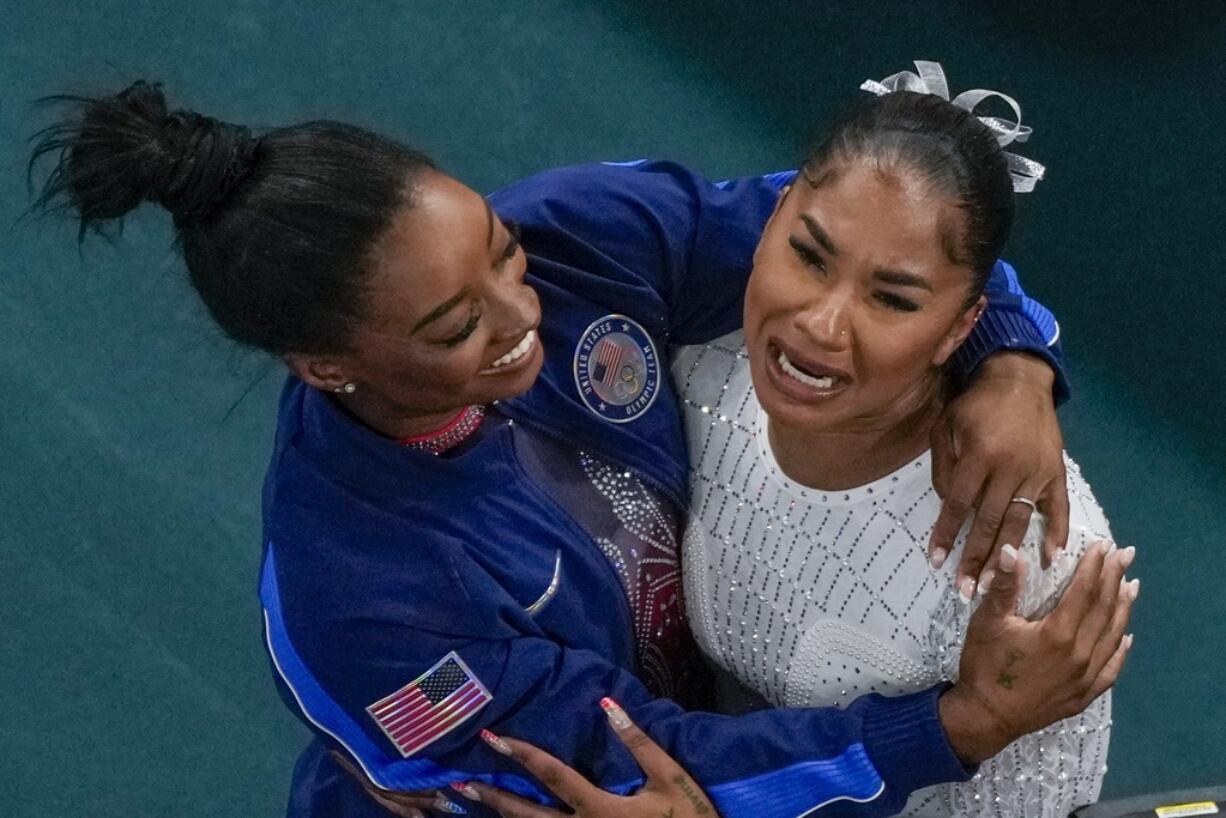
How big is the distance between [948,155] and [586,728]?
575mm

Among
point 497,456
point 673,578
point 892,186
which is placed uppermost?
point 892,186

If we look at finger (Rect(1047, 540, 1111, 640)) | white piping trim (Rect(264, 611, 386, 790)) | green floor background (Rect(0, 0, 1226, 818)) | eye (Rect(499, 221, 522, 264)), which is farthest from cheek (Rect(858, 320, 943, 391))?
green floor background (Rect(0, 0, 1226, 818))

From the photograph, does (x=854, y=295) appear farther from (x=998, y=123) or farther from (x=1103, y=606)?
(x=1103, y=606)

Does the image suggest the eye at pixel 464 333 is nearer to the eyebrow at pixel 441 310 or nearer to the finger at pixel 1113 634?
the eyebrow at pixel 441 310

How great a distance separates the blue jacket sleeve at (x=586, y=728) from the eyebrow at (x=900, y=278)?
0.35m

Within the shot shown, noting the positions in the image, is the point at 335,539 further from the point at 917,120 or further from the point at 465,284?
the point at 917,120

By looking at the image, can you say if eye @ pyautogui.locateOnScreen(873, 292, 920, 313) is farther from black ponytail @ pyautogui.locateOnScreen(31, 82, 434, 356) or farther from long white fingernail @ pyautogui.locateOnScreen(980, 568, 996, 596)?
black ponytail @ pyautogui.locateOnScreen(31, 82, 434, 356)

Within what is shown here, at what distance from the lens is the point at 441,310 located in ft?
3.85

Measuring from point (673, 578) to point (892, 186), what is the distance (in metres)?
0.48

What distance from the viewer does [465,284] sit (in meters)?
1.18

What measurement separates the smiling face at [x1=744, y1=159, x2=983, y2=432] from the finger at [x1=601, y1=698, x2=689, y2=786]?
29cm

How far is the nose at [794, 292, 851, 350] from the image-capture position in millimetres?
1161

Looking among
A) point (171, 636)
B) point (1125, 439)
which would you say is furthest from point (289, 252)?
point (1125, 439)

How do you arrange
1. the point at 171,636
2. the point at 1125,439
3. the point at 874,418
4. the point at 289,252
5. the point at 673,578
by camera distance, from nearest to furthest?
the point at 289,252
the point at 874,418
the point at 673,578
the point at 171,636
the point at 1125,439
